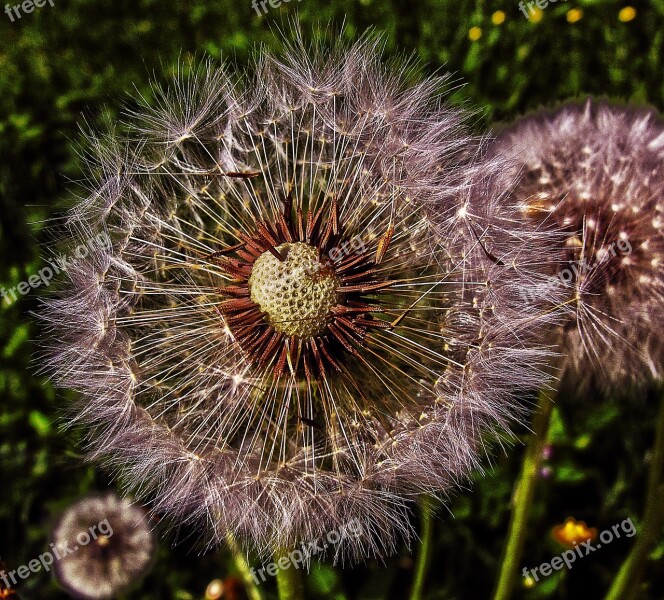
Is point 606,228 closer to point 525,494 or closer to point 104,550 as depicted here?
point 525,494

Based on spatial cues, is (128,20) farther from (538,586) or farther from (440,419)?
(538,586)

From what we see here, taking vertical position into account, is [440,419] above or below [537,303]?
below

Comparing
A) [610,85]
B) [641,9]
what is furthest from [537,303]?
[641,9]

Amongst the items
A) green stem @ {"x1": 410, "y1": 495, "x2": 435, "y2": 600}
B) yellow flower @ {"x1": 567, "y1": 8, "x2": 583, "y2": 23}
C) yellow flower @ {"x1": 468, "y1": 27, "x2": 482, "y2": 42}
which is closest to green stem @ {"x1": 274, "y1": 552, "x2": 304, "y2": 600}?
green stem @ {"x1": 410, "y1": 495, "x2": 435, "y2": 600}

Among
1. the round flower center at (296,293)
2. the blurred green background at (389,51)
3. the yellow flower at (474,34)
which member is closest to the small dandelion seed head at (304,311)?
the round flower center at (296,293)

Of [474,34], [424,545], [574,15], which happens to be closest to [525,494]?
[424,545]

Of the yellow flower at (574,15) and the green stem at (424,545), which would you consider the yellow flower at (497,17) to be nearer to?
the yellow flower at (574,15)

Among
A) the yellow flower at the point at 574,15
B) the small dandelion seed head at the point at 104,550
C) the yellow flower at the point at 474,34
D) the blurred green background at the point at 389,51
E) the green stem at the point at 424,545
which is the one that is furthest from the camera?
the yellow flower at the point at 574,15
